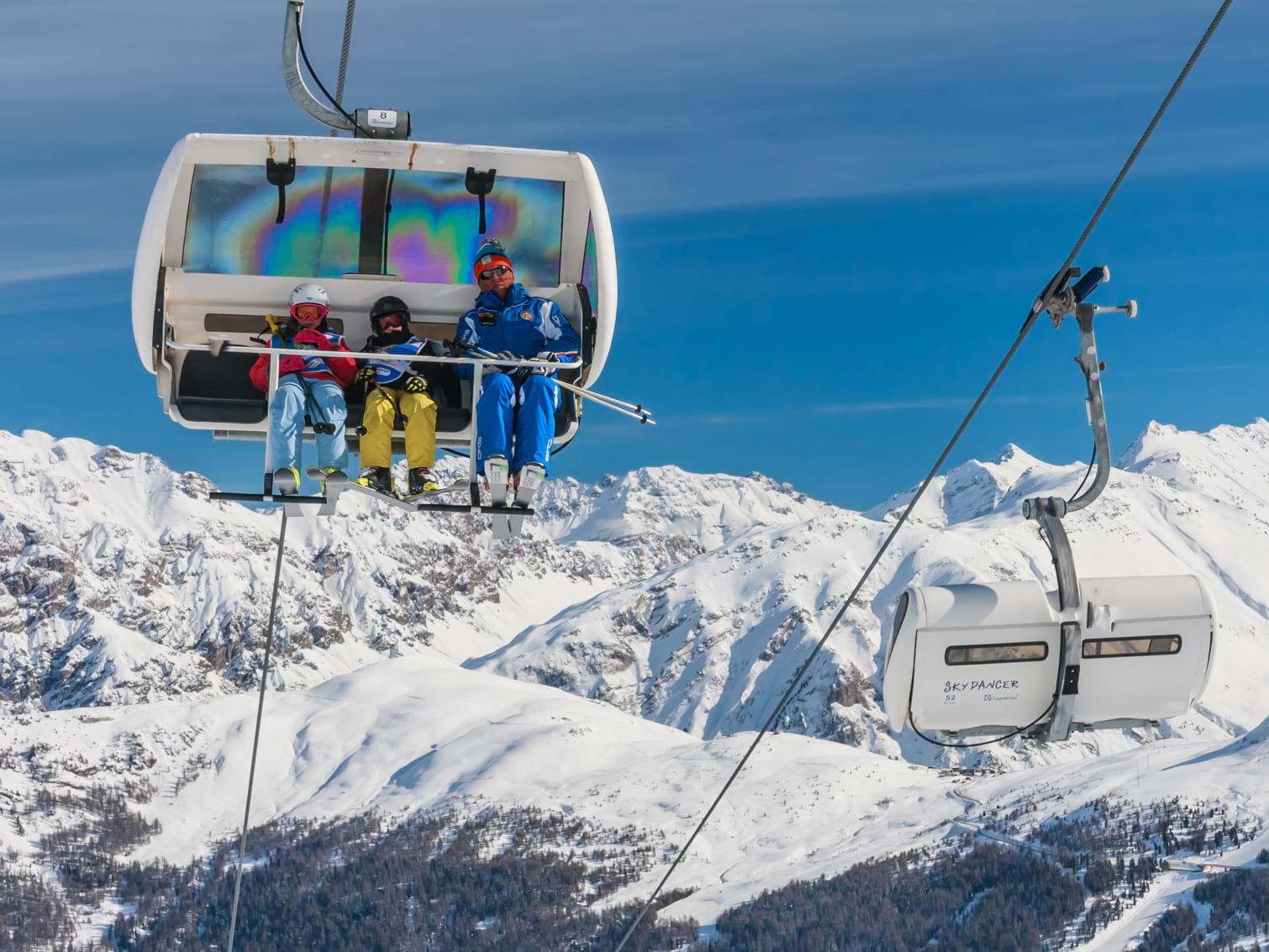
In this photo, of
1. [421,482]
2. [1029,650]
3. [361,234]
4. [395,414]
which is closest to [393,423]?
[395,414]

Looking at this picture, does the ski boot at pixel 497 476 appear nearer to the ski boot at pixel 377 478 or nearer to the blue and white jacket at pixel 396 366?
the ski boot at pixel 377 478

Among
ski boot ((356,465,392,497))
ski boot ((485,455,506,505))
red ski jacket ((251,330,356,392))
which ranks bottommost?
ski boot ((356,465,392,497))

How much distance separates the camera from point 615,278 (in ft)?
40.0

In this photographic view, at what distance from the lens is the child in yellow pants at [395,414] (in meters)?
11.9

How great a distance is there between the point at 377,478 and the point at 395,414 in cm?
54

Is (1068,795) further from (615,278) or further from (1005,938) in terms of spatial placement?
(615,278)

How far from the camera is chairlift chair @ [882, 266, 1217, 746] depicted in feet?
30.5

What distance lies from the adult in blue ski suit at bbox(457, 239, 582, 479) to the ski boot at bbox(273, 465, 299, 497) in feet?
4.03

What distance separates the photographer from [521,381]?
12.0 m

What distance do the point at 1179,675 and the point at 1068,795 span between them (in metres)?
186

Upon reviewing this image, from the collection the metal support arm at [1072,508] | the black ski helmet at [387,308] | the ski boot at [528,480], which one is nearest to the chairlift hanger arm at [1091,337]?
the metal support arm at [1072,508]

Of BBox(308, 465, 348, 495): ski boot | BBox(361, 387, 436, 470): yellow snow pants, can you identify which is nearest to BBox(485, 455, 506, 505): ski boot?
BBox(361, 387, 436, 470): yellow snow pants

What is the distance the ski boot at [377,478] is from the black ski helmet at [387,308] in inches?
48.8

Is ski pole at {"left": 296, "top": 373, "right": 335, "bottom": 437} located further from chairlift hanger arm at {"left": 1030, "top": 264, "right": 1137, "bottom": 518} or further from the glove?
chairlift hanger arm at {"left": 1030, "top": 264, "right": 1137, "bottom": 518}
